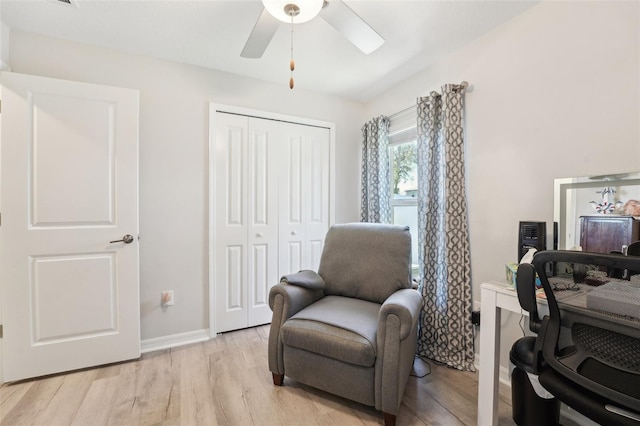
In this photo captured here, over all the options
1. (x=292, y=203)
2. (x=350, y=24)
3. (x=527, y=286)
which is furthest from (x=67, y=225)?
(x=527, y=286)

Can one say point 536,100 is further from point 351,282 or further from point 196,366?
point 196,366

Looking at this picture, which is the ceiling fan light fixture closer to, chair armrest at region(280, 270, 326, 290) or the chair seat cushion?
chair armrest at region(280, 270, 326, 290)

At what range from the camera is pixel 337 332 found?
154 centimetres

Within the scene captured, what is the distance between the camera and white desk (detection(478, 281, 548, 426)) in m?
1.36

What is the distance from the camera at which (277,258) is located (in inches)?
110

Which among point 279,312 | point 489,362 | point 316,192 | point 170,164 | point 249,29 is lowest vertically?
point 489,362

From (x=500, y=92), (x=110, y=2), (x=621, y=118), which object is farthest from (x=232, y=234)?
(x=621, y=118)

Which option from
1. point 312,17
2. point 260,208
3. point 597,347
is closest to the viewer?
point 597,347

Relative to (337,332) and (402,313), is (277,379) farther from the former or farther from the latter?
(402,313)

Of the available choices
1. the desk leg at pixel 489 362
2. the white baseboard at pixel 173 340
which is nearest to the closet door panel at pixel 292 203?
the white baseboard at pixel 173 340

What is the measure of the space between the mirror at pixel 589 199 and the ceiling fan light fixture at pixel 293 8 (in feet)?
5.27

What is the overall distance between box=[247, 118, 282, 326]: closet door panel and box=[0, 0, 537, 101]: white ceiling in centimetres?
60

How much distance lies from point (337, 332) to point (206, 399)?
0.91 m

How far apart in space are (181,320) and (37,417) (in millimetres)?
965
